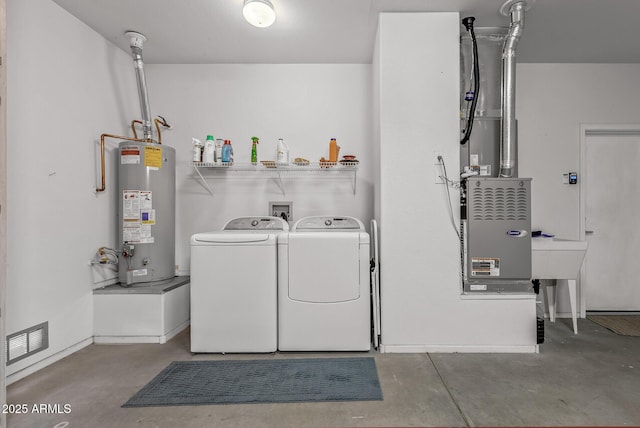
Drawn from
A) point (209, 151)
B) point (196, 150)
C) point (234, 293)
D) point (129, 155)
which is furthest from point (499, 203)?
point (129, 155)

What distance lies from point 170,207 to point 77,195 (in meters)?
0.67

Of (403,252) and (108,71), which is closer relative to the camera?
(403,252)

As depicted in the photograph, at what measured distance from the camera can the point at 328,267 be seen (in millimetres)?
2178

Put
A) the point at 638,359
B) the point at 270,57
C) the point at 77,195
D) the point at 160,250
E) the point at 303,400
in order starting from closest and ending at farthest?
the point at 303,400 < the point at 638,359 < the point at 77,195 < the point at 160,250 < the point at 270,57

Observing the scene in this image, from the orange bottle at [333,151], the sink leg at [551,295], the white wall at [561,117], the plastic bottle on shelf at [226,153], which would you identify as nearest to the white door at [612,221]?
the white wall at [561,117]

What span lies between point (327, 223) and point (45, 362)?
230 cm

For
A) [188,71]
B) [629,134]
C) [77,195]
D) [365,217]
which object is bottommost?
[365,217]

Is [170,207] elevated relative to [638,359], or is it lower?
elevated

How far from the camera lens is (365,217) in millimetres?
3010

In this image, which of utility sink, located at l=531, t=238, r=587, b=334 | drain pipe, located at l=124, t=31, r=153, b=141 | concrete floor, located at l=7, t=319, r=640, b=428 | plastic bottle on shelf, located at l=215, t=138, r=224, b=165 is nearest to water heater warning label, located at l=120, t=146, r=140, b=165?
drain pipe, located at l=124, t=31, r=153, b=141

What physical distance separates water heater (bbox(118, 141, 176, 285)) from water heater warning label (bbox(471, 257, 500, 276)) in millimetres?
2636

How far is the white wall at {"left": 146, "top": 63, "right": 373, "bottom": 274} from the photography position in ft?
9.87

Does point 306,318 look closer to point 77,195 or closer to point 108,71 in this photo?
point 77,195

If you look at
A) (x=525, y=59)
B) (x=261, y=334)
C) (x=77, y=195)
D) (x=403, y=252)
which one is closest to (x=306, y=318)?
(x=261, y=334)
